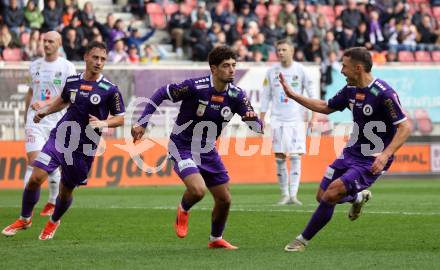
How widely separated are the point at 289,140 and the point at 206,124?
23.7ft

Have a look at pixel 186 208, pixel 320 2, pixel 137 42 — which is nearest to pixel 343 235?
pixel 186 208

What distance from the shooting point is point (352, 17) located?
33125 millimetres

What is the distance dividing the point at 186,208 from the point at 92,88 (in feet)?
5.93

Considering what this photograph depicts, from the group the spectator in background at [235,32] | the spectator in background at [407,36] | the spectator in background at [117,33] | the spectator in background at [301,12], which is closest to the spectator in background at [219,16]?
the spectator in background at [235,32]

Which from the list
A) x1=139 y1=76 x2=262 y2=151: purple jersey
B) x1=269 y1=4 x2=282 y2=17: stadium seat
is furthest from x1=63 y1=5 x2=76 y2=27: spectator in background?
x1=139 y1=76 x2=262 y2=151: purple jersey

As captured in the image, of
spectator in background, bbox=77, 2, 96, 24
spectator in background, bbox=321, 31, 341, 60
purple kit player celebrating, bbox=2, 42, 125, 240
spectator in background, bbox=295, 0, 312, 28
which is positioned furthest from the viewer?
spectator in background, bbox=295, 0, 312, 28

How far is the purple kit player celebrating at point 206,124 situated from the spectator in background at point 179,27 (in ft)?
61.0

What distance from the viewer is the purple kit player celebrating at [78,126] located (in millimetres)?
12344

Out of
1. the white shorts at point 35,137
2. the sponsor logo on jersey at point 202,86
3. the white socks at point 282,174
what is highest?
the sponsor logo on jersey at point 202,86

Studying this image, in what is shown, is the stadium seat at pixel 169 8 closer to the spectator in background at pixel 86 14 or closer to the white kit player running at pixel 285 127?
the spectator in background at pixel 86 14

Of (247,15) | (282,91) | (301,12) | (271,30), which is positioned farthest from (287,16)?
(282,91)

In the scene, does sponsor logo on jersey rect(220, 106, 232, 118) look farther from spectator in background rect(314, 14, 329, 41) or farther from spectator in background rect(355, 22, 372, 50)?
spectator in background rect(355, 22, 372, 50)

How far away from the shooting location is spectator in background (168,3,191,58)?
30.1 metres

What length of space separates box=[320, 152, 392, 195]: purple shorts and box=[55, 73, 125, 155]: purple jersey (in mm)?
2601
